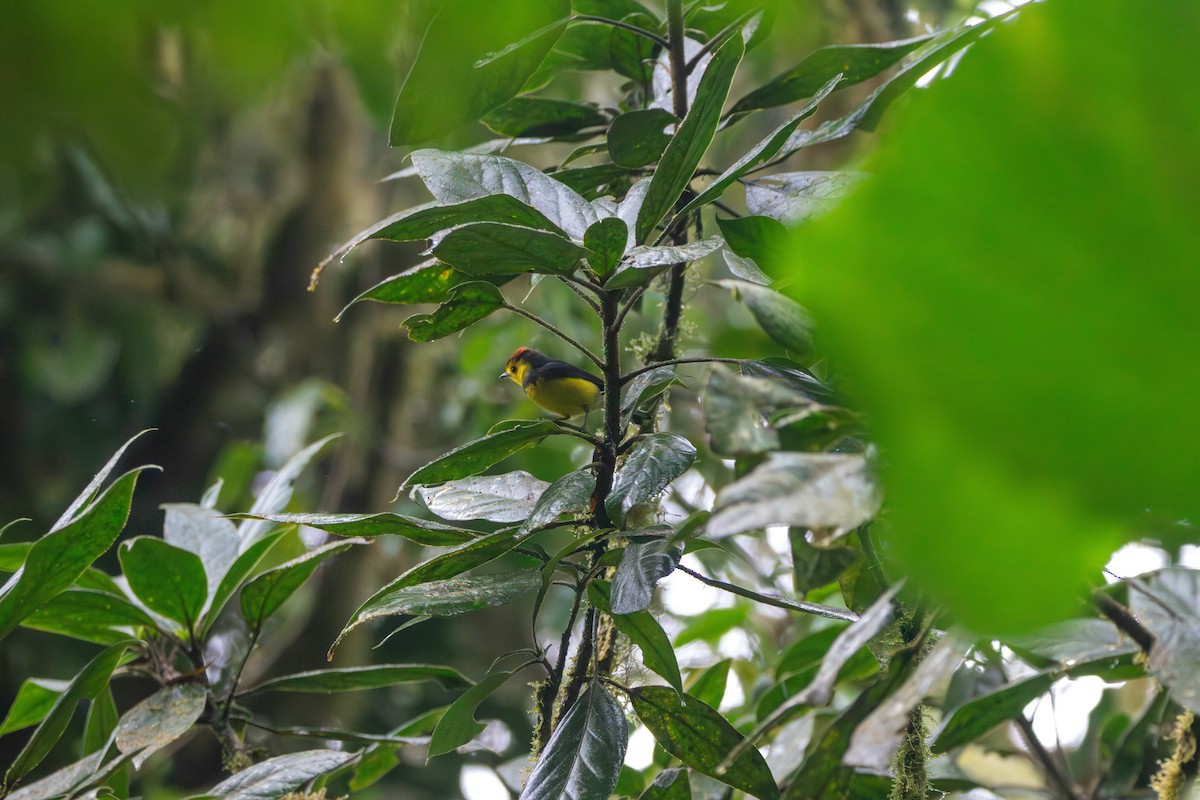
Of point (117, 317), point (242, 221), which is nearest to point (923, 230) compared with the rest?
point (117, 317)

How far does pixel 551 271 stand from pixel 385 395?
10.1 ft

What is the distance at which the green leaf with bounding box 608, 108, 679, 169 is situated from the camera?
98cm

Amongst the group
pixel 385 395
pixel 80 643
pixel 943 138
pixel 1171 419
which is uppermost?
pixel 943 138

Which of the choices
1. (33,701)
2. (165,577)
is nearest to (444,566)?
(165,577)

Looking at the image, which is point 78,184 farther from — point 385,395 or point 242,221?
point 385,395

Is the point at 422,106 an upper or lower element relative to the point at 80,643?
upper

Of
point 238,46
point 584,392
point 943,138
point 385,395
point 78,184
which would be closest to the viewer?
point 943,138

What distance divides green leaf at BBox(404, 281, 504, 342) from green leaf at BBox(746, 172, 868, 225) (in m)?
0.28

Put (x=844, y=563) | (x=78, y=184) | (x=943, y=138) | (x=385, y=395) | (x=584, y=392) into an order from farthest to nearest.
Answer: (x=78, y=184), (x=385, y=395), (x=584, y=392), (x=844, y=563), (x=943, y=138)

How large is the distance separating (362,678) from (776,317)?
783mm

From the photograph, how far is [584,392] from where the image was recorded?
1.88 m

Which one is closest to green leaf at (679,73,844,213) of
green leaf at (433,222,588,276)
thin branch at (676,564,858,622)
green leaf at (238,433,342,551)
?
green leaf at (433,222,588,276)

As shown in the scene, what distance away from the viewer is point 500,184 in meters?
0.89

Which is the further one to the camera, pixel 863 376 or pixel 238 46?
pixel 238 46
